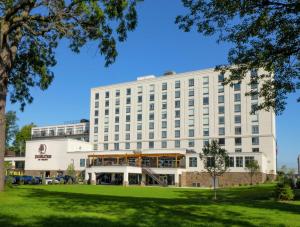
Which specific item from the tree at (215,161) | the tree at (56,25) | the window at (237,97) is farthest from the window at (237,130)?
the tree at (56,25)

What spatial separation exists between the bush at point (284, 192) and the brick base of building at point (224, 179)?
1733 inches

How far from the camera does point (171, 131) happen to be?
9312 centimetres

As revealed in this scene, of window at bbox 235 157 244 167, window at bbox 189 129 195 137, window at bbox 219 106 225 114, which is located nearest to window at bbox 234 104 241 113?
window at bbox 219 106 225 114

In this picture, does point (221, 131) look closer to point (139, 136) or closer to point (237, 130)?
point (237, 130)

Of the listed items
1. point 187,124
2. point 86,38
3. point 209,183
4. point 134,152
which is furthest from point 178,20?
point 187,124

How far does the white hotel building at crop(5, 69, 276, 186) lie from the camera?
77500 millimetres

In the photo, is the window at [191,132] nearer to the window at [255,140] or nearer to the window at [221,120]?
the window at [221,120]

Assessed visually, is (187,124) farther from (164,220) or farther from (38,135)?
(164,220)

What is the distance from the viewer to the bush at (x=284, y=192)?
90.4ft

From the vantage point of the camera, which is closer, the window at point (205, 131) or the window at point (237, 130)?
the window at point (237, 130)

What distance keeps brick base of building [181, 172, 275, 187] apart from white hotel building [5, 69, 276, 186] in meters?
0.19

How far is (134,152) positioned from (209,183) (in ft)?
58.5

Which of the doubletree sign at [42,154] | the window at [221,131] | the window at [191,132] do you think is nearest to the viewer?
the window at [221,131]

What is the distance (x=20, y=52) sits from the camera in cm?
2288
